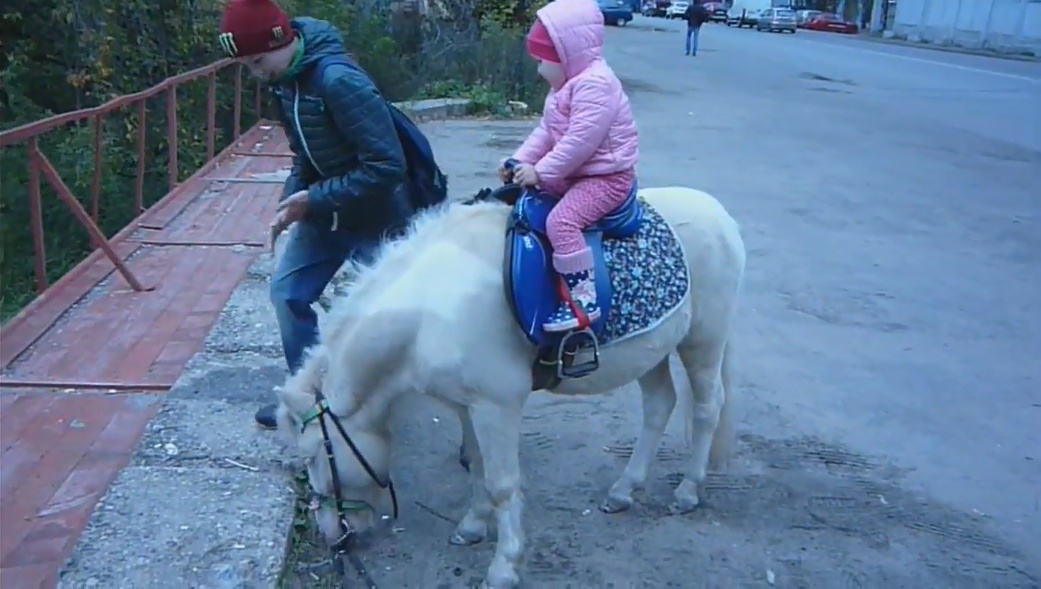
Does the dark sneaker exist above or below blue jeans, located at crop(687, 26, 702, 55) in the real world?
below

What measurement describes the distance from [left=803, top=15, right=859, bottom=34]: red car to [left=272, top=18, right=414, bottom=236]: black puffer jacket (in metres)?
54.4

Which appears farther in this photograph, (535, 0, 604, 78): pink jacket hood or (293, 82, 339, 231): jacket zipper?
(293, 82, 339, 231): jacket zipper

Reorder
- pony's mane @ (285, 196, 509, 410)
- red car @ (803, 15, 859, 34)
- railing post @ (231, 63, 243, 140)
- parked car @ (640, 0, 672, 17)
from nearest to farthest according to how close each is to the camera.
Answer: pony's mane @ (285, 196, 509, 410) → railing post @ (231, 63, 243, 140) → red car @ (803, 15, 859, 34) → parked car @ (640, 0, 672, 17)

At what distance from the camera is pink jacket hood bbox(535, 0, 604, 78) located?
10.4 feet

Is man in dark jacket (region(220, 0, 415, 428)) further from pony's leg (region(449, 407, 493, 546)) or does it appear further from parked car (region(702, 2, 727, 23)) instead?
parked car (region(702, 2, 727, 23))

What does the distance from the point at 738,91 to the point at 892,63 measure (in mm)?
11120

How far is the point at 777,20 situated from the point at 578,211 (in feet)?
166

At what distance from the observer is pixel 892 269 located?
762cm

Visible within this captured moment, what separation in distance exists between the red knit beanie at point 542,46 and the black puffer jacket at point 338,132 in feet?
1.87

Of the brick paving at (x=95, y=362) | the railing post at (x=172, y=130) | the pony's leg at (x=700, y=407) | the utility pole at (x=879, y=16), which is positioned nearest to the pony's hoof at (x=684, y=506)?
the pony's leg at (x=700, y=407)

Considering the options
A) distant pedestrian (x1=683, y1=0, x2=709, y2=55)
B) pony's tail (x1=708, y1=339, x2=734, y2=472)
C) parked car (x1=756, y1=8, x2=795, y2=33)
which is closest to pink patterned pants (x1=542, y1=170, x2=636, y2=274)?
pony's tail (x1=708, y1=339, x2=734, y2=472)

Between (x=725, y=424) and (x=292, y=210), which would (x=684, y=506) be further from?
(x=292, y=210)

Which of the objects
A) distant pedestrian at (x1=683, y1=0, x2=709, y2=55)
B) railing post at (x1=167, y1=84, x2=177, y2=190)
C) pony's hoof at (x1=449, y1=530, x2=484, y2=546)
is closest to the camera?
pony's hoof at (x1=449, y1=530, x2=484, y2=546)

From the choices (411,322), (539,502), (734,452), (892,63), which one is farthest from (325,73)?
(892,63)
